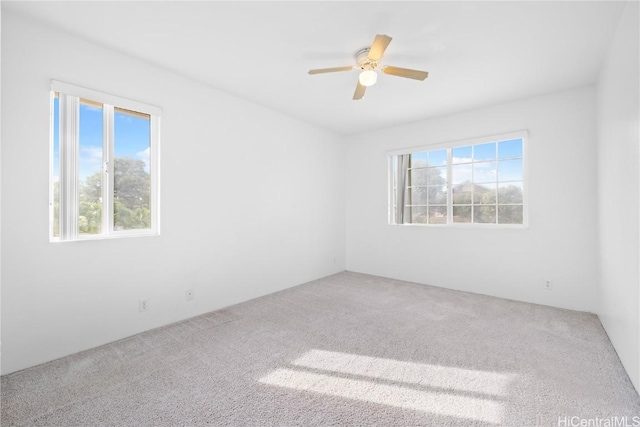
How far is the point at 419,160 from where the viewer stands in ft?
15.1

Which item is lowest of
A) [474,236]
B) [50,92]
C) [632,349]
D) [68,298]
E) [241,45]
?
[632,349]

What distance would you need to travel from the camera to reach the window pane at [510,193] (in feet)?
12.1

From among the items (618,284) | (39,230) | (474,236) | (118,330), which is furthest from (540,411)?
(39,230)

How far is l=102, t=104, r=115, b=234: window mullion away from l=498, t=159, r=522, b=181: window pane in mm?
4456

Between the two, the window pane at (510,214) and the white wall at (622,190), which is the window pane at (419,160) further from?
the white wall at (622,190)

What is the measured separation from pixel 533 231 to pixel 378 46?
2.98 metres

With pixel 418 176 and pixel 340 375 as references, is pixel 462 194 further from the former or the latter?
pixel 340 375

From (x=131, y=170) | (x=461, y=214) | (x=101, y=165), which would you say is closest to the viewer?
(x=101, y=165)

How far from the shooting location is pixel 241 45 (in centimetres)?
241

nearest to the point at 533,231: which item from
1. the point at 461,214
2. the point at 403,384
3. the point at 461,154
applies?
the point at 461,214

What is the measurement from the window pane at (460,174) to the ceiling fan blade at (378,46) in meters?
2.55

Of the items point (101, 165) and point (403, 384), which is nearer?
point (403, 384)

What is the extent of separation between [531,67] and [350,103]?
74.6 inches

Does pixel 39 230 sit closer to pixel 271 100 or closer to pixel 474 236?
pixel 271 100
